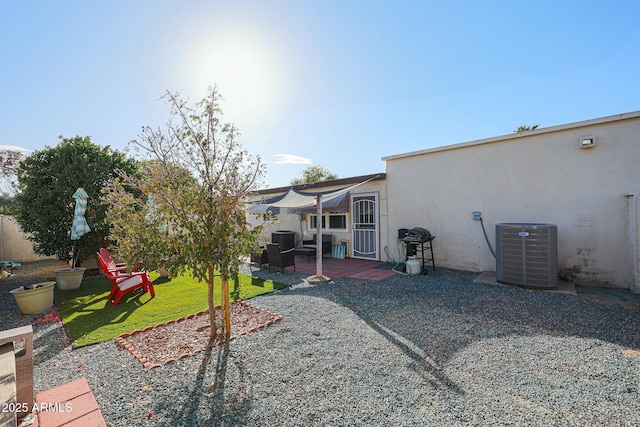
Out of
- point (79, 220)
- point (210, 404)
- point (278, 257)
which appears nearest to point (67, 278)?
point (79, 220)

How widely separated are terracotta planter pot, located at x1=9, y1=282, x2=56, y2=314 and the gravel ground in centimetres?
30

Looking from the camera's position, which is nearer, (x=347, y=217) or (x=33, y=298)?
(x=33, y=298)

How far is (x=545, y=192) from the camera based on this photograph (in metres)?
8.93

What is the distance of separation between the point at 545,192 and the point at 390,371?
855 cm

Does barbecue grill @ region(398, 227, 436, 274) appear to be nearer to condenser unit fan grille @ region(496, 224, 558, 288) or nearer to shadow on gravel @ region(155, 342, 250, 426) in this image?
condenser unit fan grille @ region(496, 224, 558, 288)

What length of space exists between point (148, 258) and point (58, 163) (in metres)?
9.26

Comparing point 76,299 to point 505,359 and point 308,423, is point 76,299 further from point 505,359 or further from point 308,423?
point 505,359

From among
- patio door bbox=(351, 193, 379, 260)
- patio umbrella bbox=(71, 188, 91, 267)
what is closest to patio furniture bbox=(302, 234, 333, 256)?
patio door bbox=(351, 193, 379, 260)

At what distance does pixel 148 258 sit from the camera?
4.30 meters

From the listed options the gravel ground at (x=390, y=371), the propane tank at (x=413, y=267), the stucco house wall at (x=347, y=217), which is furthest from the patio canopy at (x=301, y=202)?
the gravel ground at (x=390, y=371)

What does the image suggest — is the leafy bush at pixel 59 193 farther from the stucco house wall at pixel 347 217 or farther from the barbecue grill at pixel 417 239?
the barbecue grill at pixel 417 239

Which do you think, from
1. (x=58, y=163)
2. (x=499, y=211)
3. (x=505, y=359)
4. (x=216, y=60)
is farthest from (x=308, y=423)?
(x=58, y=163)

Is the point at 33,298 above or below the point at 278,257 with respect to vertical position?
below

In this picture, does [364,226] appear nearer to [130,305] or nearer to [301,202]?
[301,202]
